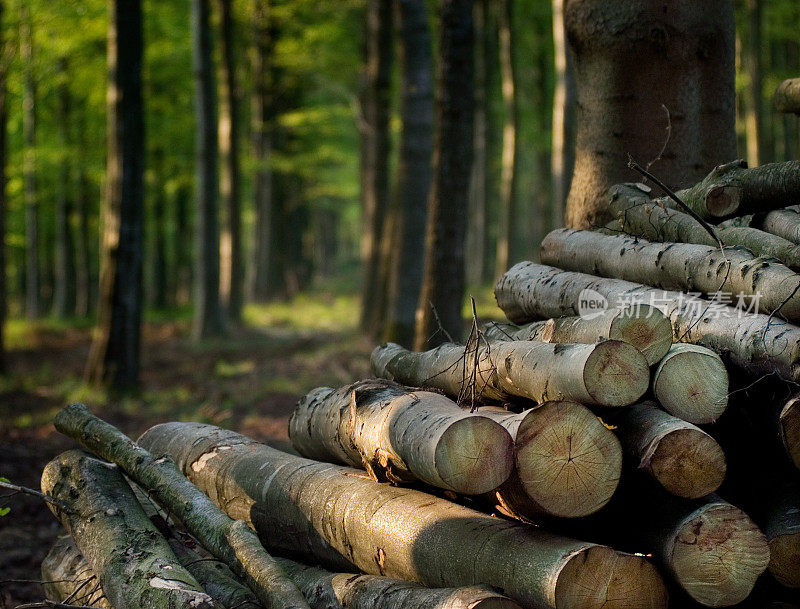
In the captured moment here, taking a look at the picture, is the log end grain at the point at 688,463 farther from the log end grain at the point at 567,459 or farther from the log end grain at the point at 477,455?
the log end grain at the point at 477,455

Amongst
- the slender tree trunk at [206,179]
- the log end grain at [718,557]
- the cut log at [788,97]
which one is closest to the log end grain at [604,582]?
the log end grain at [718,557]

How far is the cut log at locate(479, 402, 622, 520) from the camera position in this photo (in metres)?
2.98

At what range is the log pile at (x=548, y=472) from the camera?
298 cm

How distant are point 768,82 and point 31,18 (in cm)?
1917

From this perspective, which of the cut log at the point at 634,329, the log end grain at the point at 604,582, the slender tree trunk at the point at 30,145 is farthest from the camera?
the slender tree trunk at the point at 30,145

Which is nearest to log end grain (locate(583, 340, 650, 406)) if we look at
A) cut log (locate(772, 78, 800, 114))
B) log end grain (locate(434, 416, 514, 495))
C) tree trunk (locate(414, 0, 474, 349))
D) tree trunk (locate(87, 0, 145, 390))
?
log end grain (locate(434, 416, 514, 495))

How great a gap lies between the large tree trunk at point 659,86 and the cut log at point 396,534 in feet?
10.8

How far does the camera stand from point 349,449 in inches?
166

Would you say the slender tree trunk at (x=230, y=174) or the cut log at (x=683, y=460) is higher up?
the slender tree trunk at (x=230, y=174)

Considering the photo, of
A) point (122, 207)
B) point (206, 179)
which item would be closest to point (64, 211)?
point (206, 179)

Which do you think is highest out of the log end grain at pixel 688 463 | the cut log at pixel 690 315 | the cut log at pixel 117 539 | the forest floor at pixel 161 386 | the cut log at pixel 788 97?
the cut log at pixel 788 97

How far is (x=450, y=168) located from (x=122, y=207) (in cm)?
517

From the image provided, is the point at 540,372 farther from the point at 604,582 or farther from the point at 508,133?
the point at 508,133

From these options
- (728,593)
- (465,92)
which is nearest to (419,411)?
(728,593)
